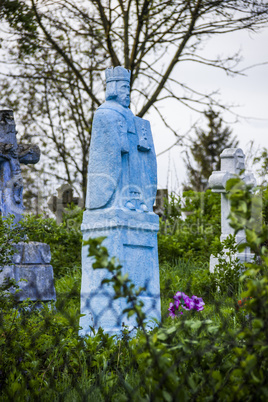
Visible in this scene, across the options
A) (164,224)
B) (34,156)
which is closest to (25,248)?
(34,156)

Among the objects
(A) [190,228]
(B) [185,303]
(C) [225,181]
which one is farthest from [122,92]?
(A) [190,228]

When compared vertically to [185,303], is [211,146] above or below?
above

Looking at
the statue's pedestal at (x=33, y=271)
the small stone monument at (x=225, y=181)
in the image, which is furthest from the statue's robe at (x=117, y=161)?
the small stone monument at (x=225, y=181)

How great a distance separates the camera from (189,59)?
9.38 metres

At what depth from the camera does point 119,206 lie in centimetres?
445

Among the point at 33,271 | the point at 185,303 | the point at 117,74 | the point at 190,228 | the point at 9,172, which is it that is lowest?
the point at 185,303

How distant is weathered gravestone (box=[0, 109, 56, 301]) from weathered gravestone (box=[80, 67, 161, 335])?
0.84 m

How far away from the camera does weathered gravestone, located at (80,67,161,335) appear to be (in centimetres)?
432

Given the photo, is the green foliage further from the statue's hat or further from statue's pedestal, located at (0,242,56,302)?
the statue's hat

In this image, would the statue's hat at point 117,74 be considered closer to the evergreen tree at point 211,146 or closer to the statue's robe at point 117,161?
the statue's robe at point 117,161

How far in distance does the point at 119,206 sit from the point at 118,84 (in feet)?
3.89

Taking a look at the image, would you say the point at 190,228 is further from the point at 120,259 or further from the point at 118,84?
the point at 120,259

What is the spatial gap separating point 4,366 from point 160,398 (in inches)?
56.2

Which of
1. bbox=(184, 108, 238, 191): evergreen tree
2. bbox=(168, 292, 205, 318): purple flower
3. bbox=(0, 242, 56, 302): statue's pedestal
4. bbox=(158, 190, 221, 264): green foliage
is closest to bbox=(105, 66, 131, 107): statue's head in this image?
bbox=(0, 242, 56, 302): statue's pedestal
